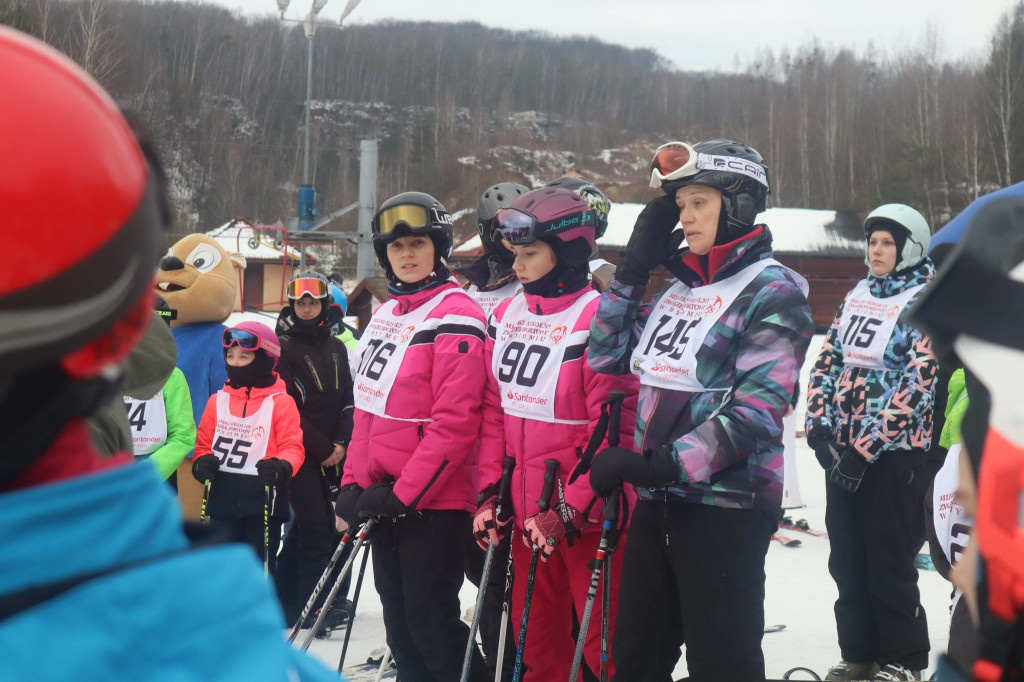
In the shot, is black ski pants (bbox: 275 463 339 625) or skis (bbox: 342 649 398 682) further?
black ski pants (bbox: 275 463 339 625)

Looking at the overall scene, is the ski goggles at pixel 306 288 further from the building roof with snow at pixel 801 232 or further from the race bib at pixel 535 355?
the building roof with snow at pixel 801 232

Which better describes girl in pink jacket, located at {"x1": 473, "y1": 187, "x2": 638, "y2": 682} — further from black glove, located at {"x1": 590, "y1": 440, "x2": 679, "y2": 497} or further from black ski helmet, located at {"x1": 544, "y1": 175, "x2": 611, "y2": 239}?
black ski helmet, located at {"x1": 544, "y1": 175, "x2": 611, "y2": 239}

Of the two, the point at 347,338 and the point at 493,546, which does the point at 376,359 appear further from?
the point at 347,338

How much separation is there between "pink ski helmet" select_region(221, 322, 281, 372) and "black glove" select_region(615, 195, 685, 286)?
2.37 m

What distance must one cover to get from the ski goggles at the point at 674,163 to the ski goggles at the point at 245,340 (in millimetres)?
2651

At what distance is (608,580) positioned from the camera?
11.5ft

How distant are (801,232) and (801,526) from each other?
29.8 meters

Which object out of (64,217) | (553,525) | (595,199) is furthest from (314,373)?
(64,217)

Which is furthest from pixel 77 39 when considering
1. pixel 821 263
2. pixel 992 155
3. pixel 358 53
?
pixel 358 53

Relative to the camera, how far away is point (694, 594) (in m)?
2.99

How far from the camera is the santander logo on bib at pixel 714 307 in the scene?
Answer: 3.14 meters

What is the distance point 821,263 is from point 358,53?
74.9m

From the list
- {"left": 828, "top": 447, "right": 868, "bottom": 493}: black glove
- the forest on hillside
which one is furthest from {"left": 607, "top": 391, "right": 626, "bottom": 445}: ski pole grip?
the forest on hillside

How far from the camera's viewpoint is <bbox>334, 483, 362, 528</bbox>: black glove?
3.92m
